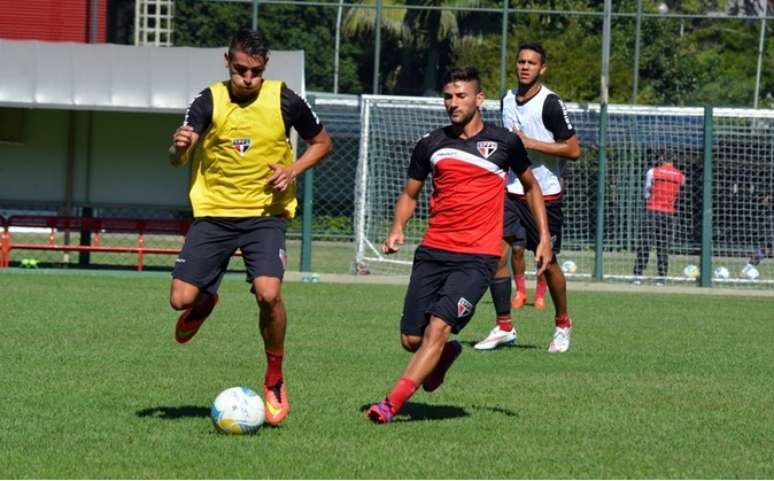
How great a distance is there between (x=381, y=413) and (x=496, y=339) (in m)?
4.01

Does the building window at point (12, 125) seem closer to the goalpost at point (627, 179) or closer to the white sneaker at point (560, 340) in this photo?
the goalpost at point (627, 179)

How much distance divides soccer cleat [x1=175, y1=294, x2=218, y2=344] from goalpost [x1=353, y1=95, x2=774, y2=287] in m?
13.6

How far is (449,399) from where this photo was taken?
29.0 ft

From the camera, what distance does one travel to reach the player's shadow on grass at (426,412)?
26.5ft

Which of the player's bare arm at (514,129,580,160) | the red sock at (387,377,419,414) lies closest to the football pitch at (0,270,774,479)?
the red sock at (387,377,419,414)

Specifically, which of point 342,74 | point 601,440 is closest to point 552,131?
point 601,440

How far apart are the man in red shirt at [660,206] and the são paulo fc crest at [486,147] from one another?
14.2 meters

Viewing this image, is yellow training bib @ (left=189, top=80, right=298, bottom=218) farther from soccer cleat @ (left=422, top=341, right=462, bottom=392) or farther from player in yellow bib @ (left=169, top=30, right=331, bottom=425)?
soccer cleat @ (left=422, top=341, right=462, bottom=392)

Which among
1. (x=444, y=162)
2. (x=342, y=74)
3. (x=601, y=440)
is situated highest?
(x=342, y=74)

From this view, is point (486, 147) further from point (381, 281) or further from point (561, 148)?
point (381, 281)

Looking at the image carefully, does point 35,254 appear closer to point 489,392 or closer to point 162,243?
point 162,243

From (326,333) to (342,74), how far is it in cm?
3736

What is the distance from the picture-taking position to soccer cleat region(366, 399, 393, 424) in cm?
771

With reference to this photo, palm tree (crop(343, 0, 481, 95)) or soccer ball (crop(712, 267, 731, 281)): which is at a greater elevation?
palm tree (crop(343, 0, 481, 95))
